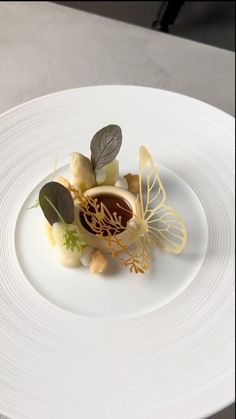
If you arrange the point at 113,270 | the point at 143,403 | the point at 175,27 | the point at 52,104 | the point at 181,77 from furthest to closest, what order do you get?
the point at 175,27 < the point at 181,77 < the point at 52,104 < the point at 113,270 < the point at 143,403

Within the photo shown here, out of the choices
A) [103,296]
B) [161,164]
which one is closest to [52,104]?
[161,164]

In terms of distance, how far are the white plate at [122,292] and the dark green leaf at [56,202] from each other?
7 cm

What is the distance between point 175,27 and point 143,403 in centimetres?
105

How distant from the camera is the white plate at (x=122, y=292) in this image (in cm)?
59

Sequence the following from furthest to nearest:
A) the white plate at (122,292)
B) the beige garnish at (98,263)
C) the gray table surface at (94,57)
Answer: the gray table surface at (94,57) < the beige garnish at (98,263) < the white plate at (122,292)

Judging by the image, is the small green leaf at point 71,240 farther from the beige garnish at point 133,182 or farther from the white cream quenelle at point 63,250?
the beige garnish at point 133,182

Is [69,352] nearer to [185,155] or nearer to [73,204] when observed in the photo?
[73,204]

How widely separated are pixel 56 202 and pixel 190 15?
96 centimetres

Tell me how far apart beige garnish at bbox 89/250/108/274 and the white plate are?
0.04ft

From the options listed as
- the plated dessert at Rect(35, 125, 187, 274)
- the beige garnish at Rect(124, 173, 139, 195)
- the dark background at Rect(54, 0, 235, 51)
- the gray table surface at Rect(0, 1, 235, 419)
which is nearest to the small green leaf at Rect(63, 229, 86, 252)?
the plated dessert at Rect(35, 125, 187, 274)

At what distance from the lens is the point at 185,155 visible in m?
0.80

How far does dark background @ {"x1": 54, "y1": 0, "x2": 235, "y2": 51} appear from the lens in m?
1.40

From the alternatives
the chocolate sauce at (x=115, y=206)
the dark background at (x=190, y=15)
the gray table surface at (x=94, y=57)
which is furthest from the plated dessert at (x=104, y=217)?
the dark background at (x=190, y=15)

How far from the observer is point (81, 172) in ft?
2.39
